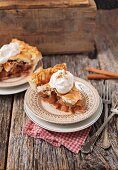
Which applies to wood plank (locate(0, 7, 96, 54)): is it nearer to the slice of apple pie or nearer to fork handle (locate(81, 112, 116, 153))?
the slice of apple pie

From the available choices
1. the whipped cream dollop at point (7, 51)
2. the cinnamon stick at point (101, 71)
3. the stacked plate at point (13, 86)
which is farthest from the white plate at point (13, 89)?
the cinnamon stick at point (101, 71)

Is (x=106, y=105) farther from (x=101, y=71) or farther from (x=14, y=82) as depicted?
(x=14, y=82)

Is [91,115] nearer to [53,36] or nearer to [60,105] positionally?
[60,105]

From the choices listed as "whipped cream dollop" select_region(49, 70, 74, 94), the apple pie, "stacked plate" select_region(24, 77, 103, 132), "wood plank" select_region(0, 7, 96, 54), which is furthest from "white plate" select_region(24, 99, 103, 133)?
"wood plank" select_region(0, 7, 96, 54)

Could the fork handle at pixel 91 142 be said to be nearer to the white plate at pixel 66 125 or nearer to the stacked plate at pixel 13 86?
the white plate at pixel 66 125

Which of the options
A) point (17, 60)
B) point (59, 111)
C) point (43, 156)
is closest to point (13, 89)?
point (17, 60)

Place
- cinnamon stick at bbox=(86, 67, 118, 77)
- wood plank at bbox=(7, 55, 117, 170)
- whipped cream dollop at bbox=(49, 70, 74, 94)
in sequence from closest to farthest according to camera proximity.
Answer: wood plank at bbox=(7, 55, 117, 170)
whipped cream dollop at bbox=(49, 70, 74, 94)
cinnamon stick at bbox=(86, 67, 118, 77)
